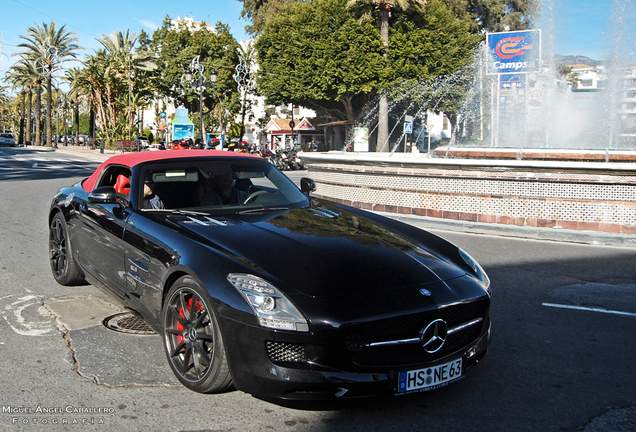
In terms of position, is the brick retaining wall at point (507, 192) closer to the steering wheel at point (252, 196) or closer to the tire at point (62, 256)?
the steering wheel at point (252, 196)

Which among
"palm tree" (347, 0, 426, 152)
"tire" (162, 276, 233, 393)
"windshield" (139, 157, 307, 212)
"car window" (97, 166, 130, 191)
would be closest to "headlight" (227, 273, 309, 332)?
"tire" (162, 276, 233, 393)

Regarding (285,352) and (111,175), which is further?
(111,175)

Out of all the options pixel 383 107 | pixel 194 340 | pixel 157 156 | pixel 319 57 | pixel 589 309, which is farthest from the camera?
pixel 319 57

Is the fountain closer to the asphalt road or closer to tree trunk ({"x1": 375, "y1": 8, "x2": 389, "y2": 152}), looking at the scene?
the asphalt road

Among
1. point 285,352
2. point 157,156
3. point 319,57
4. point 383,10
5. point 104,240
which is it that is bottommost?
point 285,352

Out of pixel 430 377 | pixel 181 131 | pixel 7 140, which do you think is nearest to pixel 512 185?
pixel 430 377

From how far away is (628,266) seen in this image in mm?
7848

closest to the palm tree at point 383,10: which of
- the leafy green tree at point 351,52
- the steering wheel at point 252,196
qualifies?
the leafy green tree at point 351,52

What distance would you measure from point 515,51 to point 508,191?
1811cm

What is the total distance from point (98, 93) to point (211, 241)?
64.5 m

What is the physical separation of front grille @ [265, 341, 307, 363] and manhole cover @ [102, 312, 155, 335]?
6.30 feet

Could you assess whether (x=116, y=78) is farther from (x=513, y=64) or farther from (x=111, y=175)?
(x=111, y=175)

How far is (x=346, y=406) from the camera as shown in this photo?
330 centimetres

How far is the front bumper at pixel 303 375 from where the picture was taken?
2.98 meters
